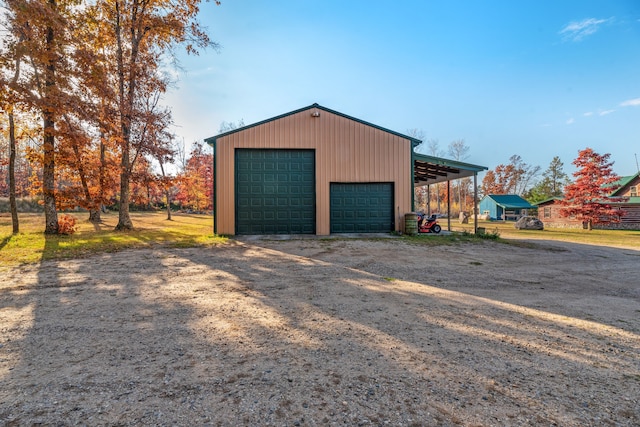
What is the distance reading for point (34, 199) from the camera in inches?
1131

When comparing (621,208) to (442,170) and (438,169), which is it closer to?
(442,170)

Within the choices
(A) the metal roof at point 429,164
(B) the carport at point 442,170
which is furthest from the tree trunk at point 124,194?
(B) the carport at point 442,170

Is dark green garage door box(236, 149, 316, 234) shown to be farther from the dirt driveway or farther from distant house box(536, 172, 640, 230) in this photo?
distant house box(536, 172, 640, 230)

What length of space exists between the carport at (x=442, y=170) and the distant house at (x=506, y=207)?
2613 centimetres

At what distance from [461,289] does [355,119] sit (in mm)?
9166

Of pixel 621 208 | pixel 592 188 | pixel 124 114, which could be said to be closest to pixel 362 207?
pixel 124 114

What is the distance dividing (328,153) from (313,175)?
3.65ft

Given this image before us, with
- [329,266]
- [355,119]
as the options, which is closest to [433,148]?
[355,119]

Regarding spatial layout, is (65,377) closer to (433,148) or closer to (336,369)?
(336,369)

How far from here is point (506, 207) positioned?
37.1m

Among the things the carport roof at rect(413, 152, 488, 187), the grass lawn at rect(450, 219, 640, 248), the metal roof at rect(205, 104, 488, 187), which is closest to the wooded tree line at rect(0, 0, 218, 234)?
the metal roof at rect(205, 104, 488, 187)

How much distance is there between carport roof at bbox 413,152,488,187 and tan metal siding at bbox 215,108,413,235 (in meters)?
1.00

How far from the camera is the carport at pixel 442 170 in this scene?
12303 millimetres

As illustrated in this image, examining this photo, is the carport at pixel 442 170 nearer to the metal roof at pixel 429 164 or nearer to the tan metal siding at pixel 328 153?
the metal roof at pixel 429 164
